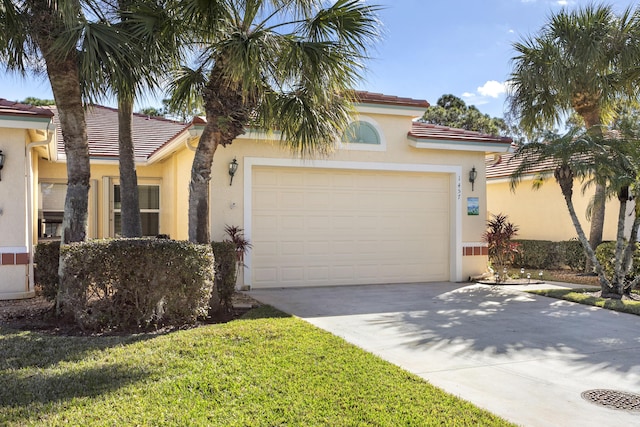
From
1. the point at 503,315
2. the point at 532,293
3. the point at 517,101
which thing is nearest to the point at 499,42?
the point at 517,101

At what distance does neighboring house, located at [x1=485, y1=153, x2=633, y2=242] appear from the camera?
1531cm

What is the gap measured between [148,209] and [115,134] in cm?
298

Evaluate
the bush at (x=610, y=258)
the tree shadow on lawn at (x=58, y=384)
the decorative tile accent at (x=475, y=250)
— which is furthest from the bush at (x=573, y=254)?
the tree shadow on lawn at (x=58, y=384)

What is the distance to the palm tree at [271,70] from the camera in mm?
7148

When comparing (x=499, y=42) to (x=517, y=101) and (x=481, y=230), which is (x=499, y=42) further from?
(x=481, y=230)

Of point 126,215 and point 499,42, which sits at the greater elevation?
point 499,42

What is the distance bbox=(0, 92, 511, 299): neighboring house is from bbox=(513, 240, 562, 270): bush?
4.04 meters

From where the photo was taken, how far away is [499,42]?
1330cm

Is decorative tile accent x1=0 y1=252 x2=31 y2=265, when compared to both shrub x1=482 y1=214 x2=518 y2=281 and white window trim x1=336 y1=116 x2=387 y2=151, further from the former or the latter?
shrub x1=482 y1=214 x2=518 y2=281

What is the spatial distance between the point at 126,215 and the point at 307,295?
3.77 m

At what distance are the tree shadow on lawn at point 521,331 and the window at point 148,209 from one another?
27.8 ft

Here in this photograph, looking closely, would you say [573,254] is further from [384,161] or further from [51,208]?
[51,208]

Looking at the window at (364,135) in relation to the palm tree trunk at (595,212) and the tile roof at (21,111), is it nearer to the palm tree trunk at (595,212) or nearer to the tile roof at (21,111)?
the palm tree trunk at (595,212)

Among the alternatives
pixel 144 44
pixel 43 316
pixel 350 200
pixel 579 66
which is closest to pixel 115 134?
pixel 350 200
